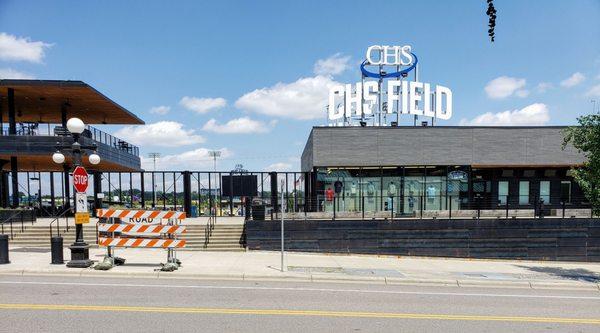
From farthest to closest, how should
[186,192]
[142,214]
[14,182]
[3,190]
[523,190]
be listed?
[523,190] < [3,190] < [186,192] < [14,182] < [142,214]

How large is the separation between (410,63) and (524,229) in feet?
48.4

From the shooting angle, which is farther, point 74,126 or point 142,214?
point 142,214

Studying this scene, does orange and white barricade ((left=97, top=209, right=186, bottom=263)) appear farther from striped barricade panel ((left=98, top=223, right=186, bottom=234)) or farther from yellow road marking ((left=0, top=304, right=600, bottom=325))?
yellow road marking ((left=0, top=304, right=600, bottom=325))

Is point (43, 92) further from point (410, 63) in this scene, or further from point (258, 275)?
point (410, 63)

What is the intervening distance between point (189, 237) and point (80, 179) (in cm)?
612

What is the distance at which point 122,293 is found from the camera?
8328 mm

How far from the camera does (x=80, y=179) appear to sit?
11.3 metres

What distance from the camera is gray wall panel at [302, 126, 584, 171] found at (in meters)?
23.8

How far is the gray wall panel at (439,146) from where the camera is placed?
23781 mm

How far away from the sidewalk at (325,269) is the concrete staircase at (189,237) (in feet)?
3.52

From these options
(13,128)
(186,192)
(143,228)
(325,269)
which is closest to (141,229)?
(143,228)

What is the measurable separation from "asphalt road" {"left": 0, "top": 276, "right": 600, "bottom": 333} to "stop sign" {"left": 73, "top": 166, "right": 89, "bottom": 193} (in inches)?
101

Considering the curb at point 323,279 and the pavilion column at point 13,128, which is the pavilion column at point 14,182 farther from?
the curb at point 323,279

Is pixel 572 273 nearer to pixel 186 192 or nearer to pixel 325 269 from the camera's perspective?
pixel 325 269
